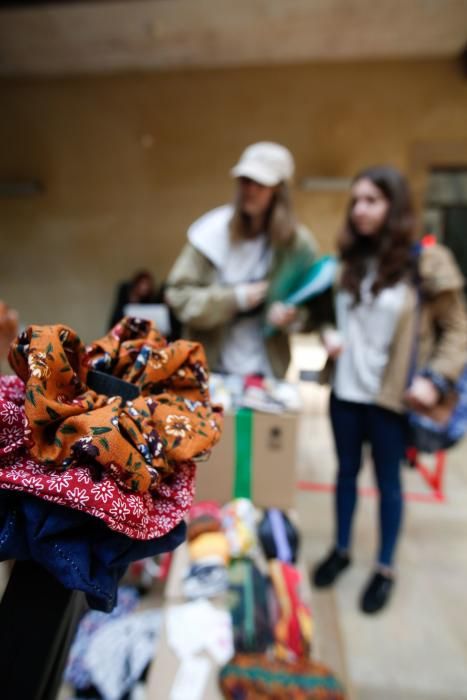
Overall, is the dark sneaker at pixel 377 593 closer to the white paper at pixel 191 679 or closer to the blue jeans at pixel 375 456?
the blue jeans at pixel 375 456

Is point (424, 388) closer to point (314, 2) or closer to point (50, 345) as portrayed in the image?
point (50, 345)

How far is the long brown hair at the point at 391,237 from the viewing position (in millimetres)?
889

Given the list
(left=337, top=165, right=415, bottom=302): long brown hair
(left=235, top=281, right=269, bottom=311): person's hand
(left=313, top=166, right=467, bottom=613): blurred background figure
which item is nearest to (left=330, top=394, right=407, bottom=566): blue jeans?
(left=313, top=166, right=467, bottom=613): blurred background figure

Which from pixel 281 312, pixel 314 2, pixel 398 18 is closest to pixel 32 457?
pixel 281 312

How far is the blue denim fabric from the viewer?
10.1 inches

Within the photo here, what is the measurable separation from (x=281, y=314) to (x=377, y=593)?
3.03 feet

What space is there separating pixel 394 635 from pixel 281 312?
96 cm

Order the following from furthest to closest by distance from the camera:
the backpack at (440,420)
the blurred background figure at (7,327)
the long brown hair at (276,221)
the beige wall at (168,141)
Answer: the beige wall at (168,141) < the backpack at (440,420) < the long brown hair at (276,221) < the blurred background figure at (7,327)

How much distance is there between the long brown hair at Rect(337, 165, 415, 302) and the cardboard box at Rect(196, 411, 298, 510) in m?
0.36

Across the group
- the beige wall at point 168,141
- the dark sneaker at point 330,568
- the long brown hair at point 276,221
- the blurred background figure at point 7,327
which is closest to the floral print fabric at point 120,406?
the blurred background figure at point 7,327

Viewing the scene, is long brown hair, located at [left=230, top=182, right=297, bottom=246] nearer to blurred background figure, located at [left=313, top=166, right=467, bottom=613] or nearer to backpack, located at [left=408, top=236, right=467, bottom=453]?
blurred background figure, located at [left=313, top=166, right=467, bottom=613]

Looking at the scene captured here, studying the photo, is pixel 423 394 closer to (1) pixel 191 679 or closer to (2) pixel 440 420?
(2) pixel 440 420

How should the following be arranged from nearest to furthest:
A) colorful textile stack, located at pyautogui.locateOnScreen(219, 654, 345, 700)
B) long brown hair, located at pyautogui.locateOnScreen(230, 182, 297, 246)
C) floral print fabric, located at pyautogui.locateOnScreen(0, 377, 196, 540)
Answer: floral print fabric, located at pyautogui.locateOnScreen(0, 377, 196, 540) < colorful textile stack, located at pyautogui.locateOnScreen(219, 654, 345, 700) < long brown hair, located at pyautogui.locateOnScreen(230, 182, 297, 246)

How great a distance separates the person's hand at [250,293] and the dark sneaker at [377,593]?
937 millimetres
